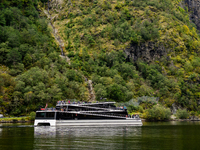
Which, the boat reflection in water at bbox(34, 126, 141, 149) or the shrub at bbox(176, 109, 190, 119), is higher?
the boat reflection in water at bbox(34, 126, 141, 149)

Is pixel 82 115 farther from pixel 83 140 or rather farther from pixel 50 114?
pixel 83 140

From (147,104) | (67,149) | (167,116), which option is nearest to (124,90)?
(147,104)

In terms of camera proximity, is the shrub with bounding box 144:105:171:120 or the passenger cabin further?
the shrub with bounding box 144:105:171:120

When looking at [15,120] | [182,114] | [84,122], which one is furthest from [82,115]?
[182,114]

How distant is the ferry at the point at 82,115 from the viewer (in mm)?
99688

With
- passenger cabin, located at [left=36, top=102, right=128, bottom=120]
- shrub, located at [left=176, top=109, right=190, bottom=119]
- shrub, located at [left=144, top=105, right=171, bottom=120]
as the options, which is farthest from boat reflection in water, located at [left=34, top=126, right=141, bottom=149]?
shrub, located at [left=176, top=109, right=190, bottom=119]

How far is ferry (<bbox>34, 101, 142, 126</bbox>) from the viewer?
99.7m

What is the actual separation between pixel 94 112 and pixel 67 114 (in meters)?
10.3

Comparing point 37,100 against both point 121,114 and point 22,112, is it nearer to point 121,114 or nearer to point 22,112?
point 22,112

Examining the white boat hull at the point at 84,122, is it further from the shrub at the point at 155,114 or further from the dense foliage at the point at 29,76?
the shrub at the point at 155,114

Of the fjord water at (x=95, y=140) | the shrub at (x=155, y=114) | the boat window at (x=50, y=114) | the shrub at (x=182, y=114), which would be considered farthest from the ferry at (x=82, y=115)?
the shrub at (x=182, y=114)

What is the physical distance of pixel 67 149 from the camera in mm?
46688

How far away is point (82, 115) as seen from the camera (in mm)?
102812

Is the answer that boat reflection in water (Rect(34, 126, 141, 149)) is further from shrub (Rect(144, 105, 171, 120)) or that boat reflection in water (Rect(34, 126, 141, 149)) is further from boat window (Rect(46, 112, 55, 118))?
shrub (Rect(144, 105, 171, 120))
